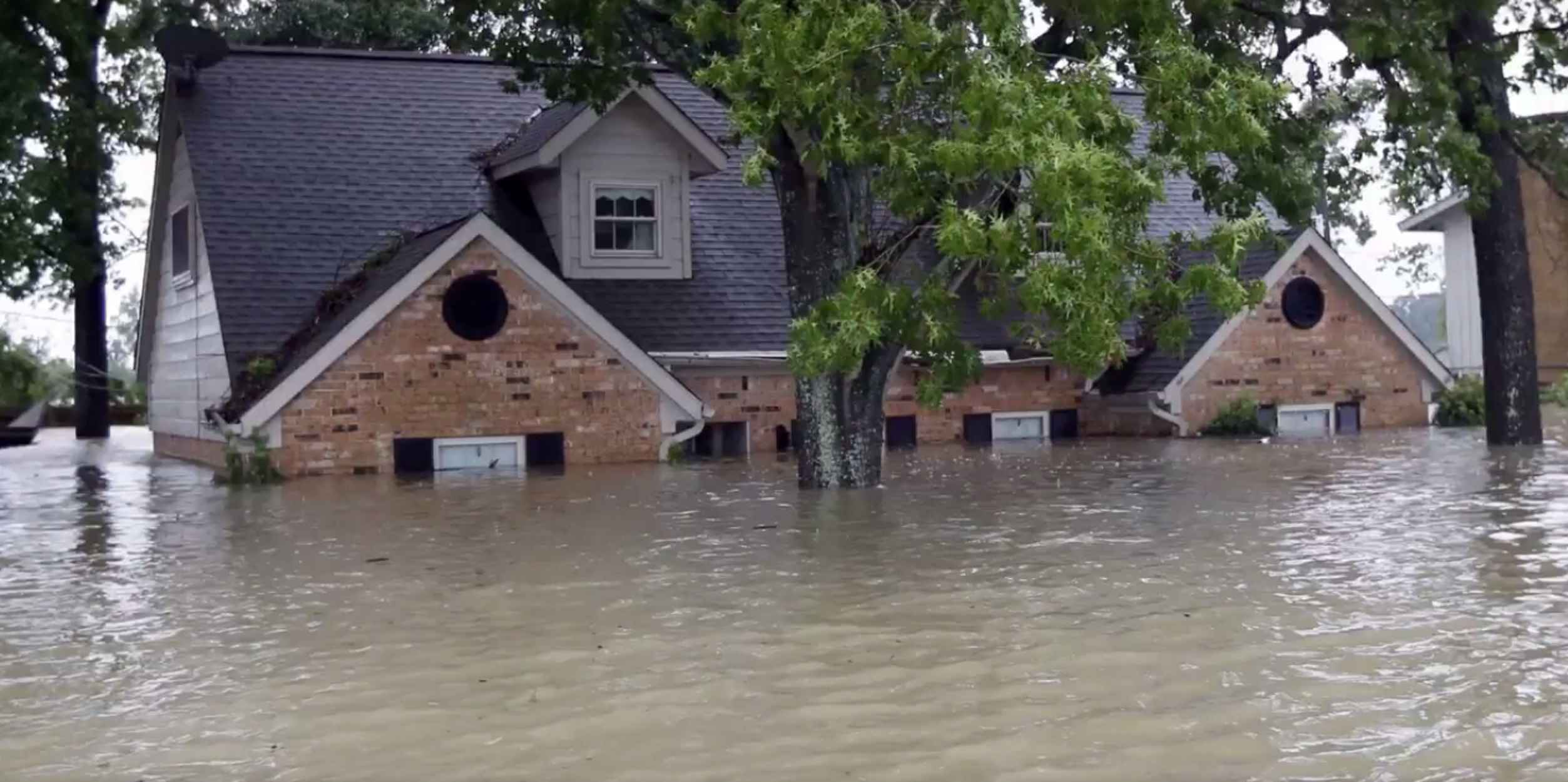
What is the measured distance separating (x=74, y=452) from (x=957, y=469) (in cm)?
1599

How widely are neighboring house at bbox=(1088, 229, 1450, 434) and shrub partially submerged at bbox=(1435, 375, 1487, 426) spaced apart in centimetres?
33

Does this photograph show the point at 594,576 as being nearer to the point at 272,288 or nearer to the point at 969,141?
the point at 969,141

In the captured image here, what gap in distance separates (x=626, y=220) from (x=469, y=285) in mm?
3776

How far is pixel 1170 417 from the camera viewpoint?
991 inches

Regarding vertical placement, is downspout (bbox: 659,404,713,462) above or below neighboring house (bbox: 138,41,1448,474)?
below

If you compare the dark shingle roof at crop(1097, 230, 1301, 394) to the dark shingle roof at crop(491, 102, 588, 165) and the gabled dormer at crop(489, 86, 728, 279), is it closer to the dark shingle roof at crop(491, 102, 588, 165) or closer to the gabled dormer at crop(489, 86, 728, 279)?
the gabled dormer at crop(489, 86, 728, 279)

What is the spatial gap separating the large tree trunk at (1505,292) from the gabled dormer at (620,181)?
9777mm

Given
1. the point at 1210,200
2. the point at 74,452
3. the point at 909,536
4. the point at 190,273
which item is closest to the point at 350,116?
the point at 190,273

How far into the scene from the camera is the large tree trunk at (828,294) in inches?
656

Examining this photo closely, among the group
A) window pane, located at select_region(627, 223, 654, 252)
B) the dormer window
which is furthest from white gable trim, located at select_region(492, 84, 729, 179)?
window pane, located at select_region(627, 223, 654, 252)

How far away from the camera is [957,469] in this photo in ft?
65.3

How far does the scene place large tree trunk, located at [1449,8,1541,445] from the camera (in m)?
20.8

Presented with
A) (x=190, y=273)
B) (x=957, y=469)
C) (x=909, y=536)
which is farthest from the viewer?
(x=190, y=273)

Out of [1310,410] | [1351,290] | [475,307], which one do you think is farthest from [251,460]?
[1351,290]
